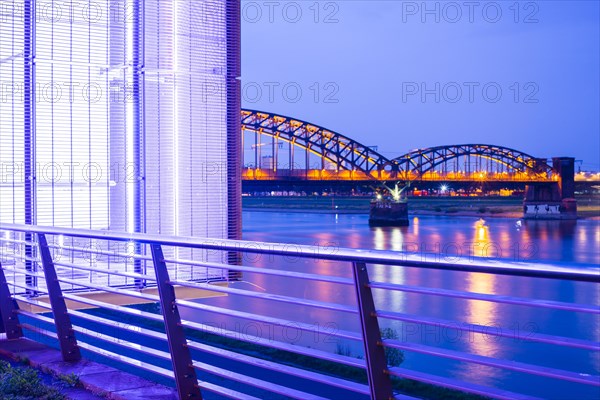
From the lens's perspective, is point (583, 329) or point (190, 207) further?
point (583, 329)

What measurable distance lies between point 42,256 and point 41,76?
11.0 ft

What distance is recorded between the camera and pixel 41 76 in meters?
7.06

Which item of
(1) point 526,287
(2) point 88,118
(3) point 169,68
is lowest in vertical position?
(1) point 526,287

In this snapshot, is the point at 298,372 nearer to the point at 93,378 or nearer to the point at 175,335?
the point at 175,335

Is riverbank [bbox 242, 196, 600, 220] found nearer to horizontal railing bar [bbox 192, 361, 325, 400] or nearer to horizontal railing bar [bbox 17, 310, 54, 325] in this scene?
horizontal railing bar [bbox 17, 310, 54, 325]

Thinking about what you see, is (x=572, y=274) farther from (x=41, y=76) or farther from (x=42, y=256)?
(x=41, y=76)

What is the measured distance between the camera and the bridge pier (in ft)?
264

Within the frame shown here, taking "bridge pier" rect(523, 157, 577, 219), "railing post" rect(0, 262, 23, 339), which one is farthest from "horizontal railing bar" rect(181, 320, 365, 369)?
"bridge pier" rect(523, 157, 577, 219)

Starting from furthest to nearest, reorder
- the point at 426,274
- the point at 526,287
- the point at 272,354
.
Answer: the point at 426,274
the point at 526,287
the point at 272,354

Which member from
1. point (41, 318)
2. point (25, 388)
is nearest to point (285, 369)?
point (25, 388)

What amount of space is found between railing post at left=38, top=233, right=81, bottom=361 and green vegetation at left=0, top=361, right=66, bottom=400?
42cm

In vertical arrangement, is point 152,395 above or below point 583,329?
above

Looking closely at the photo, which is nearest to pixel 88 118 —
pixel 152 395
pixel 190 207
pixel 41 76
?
pixel 41 76

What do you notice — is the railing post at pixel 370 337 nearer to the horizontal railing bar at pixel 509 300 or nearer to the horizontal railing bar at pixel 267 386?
the horizontal railing bar at pixel 509 300
